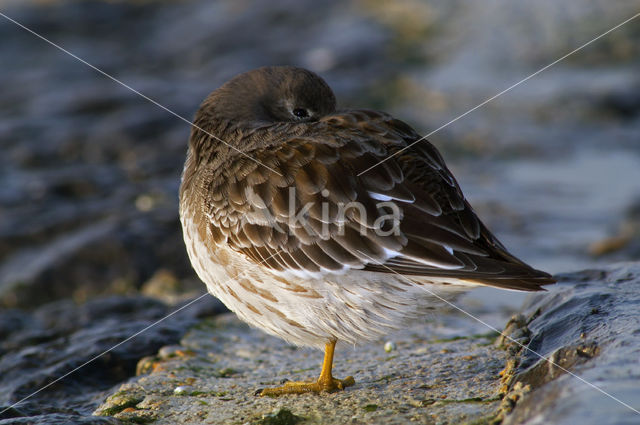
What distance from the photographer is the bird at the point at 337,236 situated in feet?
13.8

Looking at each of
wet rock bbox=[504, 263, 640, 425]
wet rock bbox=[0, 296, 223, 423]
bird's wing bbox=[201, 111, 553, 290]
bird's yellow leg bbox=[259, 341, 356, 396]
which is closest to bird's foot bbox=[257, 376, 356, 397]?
bird's yellow leg bbox=[259, 341, 356, 396]

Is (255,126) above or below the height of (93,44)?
below

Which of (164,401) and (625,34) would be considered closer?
(164,401)

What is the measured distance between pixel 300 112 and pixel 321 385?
2146mm

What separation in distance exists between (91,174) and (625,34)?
8.99m

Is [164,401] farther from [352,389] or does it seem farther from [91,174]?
[91,174]

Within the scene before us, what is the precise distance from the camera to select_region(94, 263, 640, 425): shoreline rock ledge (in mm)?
3552

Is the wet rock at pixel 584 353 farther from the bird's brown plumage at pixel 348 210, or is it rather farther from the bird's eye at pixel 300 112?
the bird's eye at pixel 300 112

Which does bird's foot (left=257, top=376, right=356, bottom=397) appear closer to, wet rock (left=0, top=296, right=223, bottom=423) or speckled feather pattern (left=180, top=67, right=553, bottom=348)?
speckled feather pattern (left=180, top=67, right=553, bottom=348)

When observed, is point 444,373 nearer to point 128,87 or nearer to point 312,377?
point 312,377

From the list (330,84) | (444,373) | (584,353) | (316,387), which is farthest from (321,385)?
(330,84)

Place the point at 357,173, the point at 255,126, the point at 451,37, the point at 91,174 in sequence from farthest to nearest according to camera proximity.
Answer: the point at 451,37 < the point at 91,174 < the point at 255,126 < the point at 357,173

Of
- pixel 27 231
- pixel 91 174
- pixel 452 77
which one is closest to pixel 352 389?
A: pixel 27 231

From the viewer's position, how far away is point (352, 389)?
4.57m
